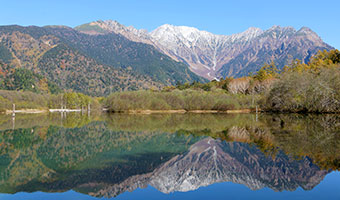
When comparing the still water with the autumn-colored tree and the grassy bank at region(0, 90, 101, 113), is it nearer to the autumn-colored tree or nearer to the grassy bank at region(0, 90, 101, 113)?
the autumn-colored tree

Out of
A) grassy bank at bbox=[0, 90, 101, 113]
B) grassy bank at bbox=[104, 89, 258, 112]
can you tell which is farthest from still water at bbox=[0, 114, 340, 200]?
grassy bank at bbox=[0, 90, 101, 113]

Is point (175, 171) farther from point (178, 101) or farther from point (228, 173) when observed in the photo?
point (178, 101)

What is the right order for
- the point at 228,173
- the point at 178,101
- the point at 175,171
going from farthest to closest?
1. the point at 178,101
2. the point at 175,171
3. the point at 228,173

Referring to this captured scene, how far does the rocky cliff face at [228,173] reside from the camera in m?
10.8

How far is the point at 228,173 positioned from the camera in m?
12.8

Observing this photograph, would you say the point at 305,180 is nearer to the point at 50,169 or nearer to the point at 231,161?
the point at 231,161

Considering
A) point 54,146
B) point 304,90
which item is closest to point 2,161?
point 54,146

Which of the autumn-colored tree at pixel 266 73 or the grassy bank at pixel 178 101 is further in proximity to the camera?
the autumn-colored tree at pixel 266 73

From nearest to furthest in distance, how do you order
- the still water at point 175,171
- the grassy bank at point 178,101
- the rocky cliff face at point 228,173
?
the still water at point 175,171
the rocky cliff face at point 228,173
the grassy bank at point 178,101

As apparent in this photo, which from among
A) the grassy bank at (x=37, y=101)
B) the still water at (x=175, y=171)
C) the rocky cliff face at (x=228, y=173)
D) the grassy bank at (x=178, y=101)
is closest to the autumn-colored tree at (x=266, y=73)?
the grassy bank at (x=178, y=101)

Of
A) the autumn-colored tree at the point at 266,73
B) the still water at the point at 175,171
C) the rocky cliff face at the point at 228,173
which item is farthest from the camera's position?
the autumn-colored tree at the point at 266,73

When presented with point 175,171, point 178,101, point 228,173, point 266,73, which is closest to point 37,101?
point 178,101

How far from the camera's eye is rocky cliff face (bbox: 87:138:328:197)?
10.8m

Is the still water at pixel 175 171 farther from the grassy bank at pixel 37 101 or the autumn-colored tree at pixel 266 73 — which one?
the grassy bank at pixel 37 101
